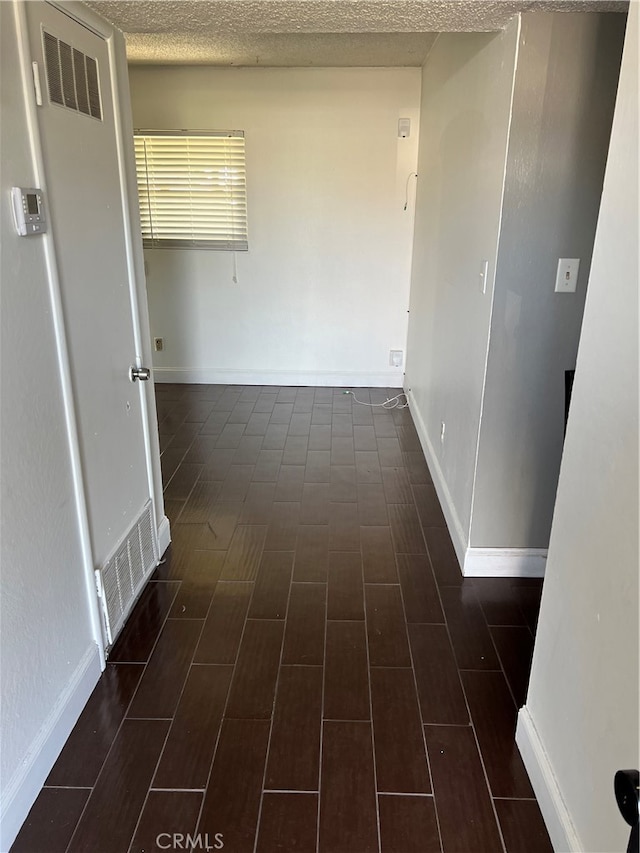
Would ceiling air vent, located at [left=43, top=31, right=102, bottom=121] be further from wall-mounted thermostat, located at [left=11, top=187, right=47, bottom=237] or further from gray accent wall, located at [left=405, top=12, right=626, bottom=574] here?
gray accent wall, located at [left=405, top=12, right=626, bottom=574]

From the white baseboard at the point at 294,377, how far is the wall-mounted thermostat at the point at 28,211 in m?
3.64

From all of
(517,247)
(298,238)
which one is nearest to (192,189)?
(298,238)

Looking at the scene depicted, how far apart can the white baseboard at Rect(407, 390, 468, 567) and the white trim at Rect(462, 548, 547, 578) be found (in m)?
0.05

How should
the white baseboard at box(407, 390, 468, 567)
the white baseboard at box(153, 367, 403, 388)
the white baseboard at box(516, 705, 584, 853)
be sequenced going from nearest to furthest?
the white baseboard at box(516, 705, 584, 853)
the white baseboard at box(407, 390, 468, 567)
the white baseboard at box(153, 367, 403, 388)

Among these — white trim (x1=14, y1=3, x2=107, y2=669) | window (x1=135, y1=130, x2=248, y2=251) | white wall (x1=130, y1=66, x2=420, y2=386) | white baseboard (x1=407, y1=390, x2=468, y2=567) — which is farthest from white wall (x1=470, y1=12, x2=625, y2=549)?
window (x1=135, y1=130, x2=248, y2=251)

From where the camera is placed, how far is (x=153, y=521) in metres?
2.55

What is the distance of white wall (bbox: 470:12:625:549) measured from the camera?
78.9 inches

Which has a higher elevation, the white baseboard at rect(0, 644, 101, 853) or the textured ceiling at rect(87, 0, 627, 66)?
the textured ceiling at rect(87, 0, 627, 66)

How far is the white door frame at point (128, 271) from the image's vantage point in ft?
5.00

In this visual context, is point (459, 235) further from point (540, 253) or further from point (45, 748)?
point (45, 748)

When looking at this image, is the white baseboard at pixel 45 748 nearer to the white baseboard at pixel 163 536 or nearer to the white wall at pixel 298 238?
the white baseboard at pixel 163 536

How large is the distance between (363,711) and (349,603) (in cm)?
55

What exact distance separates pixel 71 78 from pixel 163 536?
5.91 ft

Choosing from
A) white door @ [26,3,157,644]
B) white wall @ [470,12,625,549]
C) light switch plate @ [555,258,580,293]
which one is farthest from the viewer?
light switch plate @ [555,258,580,293]
